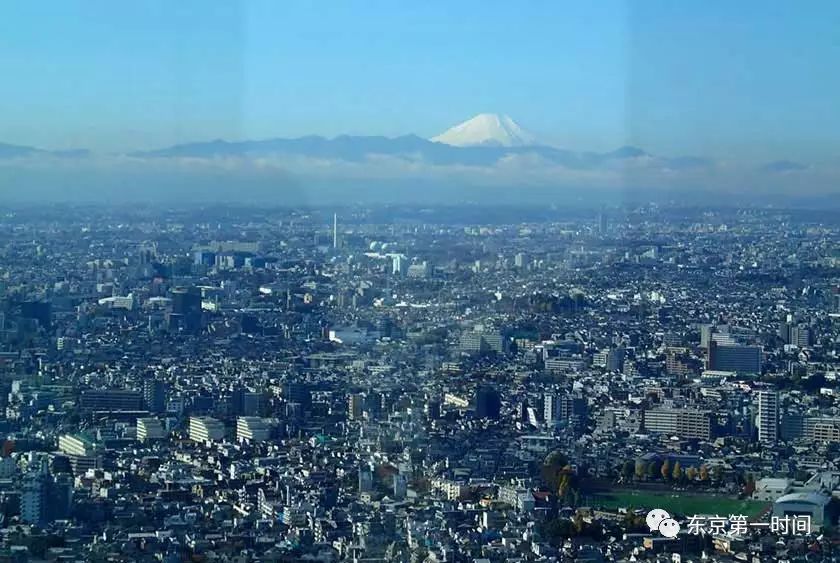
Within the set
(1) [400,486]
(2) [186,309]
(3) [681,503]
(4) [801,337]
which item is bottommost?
(3) [681,503]

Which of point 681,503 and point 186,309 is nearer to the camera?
point 681,503

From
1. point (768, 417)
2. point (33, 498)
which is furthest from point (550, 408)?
point (33, 498)

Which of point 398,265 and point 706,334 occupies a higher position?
point 398,265

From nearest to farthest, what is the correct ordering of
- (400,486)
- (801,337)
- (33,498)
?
(33,498), (400,486), (801,337)

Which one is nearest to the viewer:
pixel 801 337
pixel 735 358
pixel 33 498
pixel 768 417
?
pixel 33 498

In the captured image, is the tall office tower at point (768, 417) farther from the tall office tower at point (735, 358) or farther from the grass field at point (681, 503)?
the grass field at point (681, 503)

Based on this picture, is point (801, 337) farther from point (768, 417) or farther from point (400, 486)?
point (400, 486)
